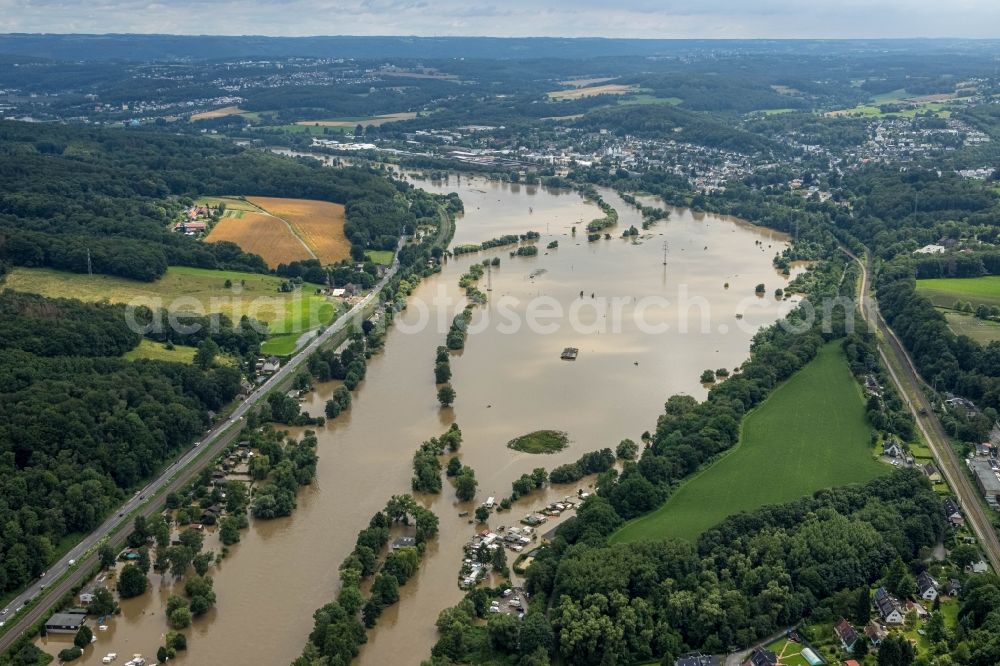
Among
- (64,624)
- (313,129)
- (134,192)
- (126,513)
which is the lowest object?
(64,624)

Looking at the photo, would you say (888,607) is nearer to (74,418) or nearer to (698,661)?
(698,661)

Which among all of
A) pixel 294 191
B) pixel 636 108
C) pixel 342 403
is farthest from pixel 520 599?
pixel 636 108

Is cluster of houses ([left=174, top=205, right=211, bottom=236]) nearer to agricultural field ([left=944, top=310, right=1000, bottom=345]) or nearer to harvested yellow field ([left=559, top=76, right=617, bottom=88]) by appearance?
agricultural field ([left=944, top=310, right=1000, bottom=345])

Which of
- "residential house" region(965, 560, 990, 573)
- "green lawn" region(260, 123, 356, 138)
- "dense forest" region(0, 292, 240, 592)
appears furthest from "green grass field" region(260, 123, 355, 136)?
"residential house" region(965, 560, 990, 573)

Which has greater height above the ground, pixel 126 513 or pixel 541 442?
pixel 541 442

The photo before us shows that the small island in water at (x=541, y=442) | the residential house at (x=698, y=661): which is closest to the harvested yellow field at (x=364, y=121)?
the small island in water at (x=541, y=442)

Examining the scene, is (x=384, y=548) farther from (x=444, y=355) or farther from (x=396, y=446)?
(x=444, y=355)

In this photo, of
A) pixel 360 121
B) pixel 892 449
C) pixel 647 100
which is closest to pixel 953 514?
pixel 892 449
